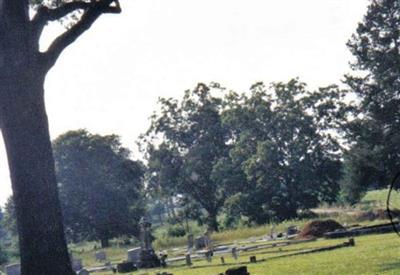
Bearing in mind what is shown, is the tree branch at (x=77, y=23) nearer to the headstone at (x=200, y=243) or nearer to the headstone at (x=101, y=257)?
the headstone at (x=200, y=243)

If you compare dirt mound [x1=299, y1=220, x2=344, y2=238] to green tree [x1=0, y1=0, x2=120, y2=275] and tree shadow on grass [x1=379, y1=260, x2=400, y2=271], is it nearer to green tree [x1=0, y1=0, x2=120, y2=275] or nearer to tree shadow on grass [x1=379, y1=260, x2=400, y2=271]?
tree shadow on grass [x1=379, y1=260, x2=400, y2=271]

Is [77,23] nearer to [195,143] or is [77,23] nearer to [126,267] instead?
[126,267]

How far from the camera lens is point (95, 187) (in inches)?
2862

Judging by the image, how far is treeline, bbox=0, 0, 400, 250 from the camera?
160 ft

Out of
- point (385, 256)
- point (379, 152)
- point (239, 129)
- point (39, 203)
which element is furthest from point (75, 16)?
point (239, 129)

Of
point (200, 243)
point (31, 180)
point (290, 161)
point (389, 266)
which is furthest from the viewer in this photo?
point (290, 161)

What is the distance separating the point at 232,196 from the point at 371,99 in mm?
19370

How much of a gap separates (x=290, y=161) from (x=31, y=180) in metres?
50.9

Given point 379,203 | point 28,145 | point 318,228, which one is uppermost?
point 28,145

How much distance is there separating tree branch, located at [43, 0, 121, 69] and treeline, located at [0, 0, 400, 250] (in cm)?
3726

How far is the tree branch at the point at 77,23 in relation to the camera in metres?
11.9

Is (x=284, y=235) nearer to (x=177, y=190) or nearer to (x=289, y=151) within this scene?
(x=289, y=151)

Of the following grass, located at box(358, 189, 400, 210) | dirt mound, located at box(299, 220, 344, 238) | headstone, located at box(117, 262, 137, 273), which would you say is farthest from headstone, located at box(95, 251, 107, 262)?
grass, located at box(358, 189, 400, 210)

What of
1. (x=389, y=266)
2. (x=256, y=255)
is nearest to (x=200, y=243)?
(x=256, y=255)
